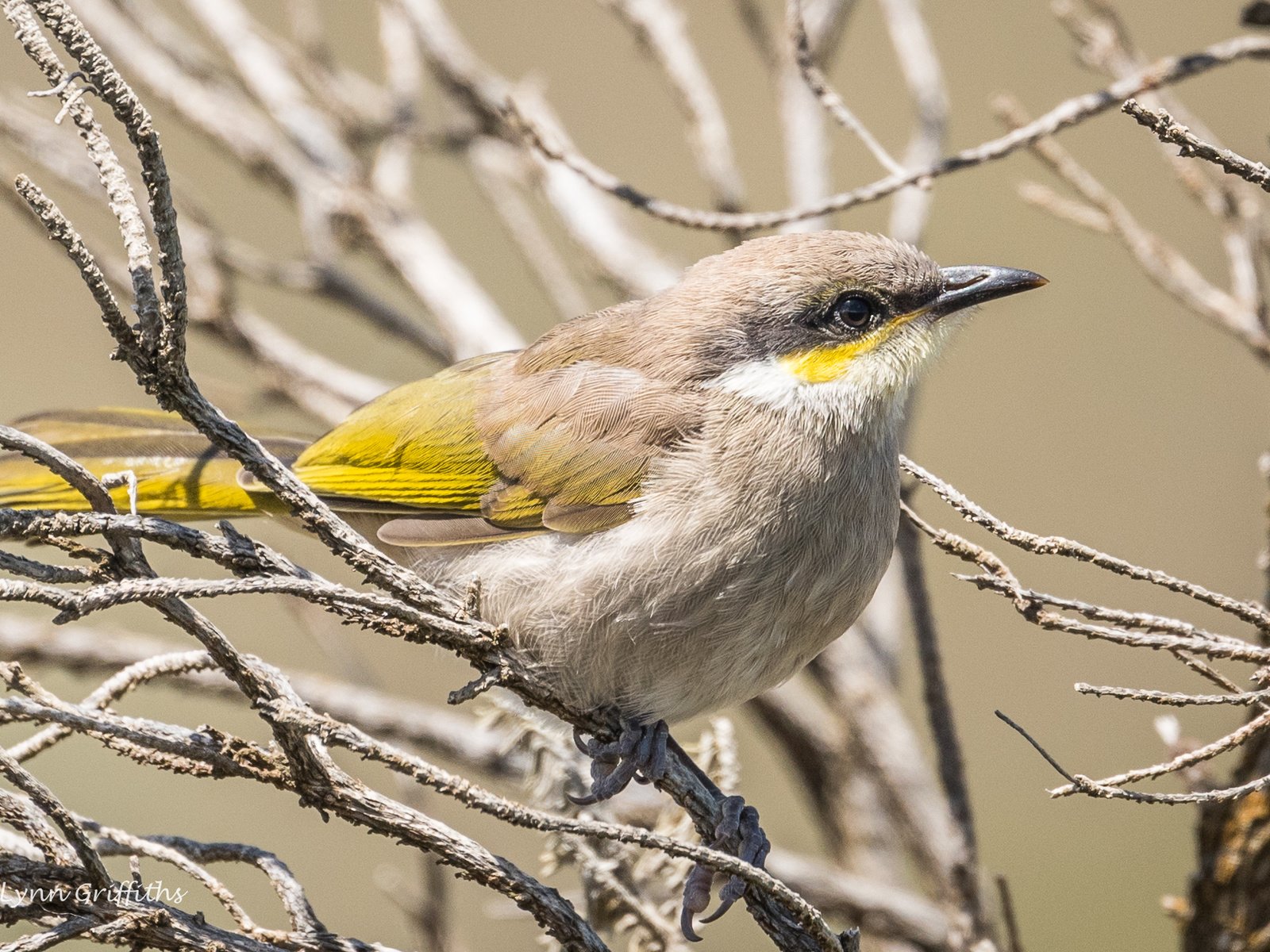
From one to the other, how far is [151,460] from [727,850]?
1624 mm

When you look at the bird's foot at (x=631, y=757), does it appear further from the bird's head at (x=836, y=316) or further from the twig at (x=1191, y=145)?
the twig at (x=1191, y=145)

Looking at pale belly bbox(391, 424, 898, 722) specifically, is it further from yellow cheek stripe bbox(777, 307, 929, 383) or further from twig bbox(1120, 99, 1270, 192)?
twig bbox(1120, 99, 1270, 192)

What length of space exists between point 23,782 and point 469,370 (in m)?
1.75

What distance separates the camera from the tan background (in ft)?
22.3

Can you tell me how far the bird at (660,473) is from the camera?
8.79 feet

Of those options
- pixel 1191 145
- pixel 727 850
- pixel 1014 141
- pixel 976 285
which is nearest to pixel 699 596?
pixel 727 850

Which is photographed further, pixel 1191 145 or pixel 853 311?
pixel 853 311

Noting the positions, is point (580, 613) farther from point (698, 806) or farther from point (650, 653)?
point (698, 806)

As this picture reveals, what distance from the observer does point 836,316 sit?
3025 millimetres

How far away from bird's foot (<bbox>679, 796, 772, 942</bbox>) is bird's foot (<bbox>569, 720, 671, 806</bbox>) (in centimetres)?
17

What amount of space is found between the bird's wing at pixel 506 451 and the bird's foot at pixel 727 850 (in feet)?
2.25

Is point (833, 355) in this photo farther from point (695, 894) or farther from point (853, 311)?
point (695, 894)

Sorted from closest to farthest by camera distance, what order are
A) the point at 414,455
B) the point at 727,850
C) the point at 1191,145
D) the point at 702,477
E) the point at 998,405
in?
1. the point at 1191,145
2. the point at 727,850
3. the point at 702,477
4. the point at 414,455
5. the point at 998,405

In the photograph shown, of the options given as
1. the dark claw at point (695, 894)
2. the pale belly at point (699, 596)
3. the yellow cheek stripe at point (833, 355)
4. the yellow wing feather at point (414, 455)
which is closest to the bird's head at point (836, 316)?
the yellow cheek stripe at point (833, 355)
